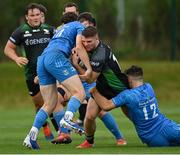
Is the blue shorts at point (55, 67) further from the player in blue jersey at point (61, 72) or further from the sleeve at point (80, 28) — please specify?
the sleeve at point (80, 28)

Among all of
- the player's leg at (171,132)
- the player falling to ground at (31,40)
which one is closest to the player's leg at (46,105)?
the player's leg at (171,132)

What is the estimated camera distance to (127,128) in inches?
698

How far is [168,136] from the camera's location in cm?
1253

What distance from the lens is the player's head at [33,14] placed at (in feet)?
47.3

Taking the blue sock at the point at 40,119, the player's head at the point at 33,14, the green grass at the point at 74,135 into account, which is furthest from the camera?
the player's head at the point at 33,14

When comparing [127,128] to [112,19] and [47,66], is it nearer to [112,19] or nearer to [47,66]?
[47,66]

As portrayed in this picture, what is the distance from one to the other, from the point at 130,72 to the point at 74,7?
2922mm

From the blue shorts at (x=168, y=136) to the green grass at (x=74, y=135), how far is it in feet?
0.81

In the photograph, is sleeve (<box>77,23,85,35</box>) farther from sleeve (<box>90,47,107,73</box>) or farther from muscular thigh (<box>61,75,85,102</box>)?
muscular thigh (<box>61,75,85,102</box>)

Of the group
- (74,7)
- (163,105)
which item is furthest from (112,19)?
(74,7)

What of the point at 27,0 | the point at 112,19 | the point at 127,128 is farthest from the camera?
the point at 112,19

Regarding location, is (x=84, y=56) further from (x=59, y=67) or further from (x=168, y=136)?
(x=168, y=136)

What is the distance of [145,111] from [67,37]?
167cm

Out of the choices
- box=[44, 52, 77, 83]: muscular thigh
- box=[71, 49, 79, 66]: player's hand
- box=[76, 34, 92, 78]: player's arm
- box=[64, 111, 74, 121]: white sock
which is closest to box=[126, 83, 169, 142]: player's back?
box=[76, 34, 92, 78]: player's arm
